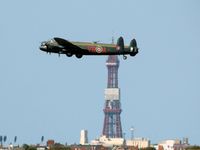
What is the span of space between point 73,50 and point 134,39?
14527mm

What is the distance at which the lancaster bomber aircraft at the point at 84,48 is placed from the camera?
16250 centimetres

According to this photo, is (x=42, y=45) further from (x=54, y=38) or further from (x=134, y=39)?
(x=134, y=39)

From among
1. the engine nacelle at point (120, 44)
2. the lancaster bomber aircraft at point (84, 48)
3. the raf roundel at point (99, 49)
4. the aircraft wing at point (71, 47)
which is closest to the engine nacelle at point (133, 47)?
the lancaster bomber aircraft at point (84, 48)

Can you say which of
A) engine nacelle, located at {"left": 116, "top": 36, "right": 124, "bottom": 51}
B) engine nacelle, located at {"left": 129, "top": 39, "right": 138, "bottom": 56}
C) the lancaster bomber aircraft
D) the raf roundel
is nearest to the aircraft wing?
the lancaster bomber aircraft

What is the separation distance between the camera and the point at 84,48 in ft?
535

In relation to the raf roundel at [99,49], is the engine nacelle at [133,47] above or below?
above

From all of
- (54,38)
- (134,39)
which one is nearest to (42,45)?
(54,38)

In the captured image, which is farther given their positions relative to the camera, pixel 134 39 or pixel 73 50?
pixel 134 39

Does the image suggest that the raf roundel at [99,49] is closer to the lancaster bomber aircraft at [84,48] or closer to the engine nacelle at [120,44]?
the lancaster bomber aircraft at [84,48]

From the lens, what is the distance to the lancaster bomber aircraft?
533 feet

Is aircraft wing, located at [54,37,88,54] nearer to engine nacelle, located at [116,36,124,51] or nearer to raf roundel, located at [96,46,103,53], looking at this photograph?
raf roundel, located at [96,46,103,53]

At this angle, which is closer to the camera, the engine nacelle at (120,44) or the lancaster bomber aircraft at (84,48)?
the lancaster bomber aircraft at (84,48)

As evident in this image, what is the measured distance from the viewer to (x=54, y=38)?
16675 centimetres

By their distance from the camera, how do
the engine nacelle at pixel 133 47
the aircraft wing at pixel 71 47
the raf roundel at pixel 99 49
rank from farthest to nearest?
the engine nacelle at pixel 133 47, the raf roundel at pixel 99 49, the aircraft wing at pixel 71 47
